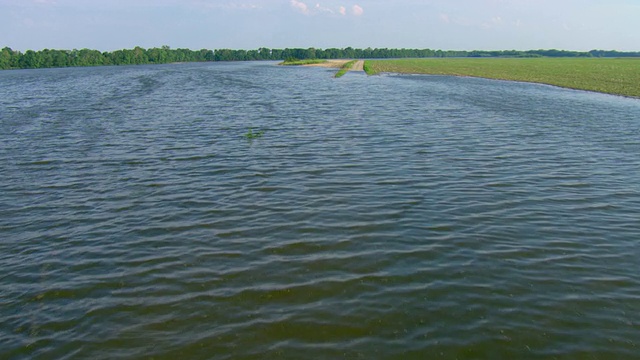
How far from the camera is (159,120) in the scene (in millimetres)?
29969

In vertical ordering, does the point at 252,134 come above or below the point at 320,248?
above

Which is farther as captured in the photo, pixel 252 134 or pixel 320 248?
pixel 252 134

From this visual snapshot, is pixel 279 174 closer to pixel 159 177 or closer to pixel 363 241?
pixel 159 177

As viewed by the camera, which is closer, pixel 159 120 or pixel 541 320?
pixel 541 320

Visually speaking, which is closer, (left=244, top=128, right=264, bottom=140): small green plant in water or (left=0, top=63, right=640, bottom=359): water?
(left=0, top=63, right=640, bottom=359): water

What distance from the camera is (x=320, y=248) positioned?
10.6 m

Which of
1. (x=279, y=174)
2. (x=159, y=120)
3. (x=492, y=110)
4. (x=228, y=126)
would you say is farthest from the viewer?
(x=492, y=110)

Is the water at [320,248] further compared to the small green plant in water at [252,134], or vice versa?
the small green plant in water at [252,134]

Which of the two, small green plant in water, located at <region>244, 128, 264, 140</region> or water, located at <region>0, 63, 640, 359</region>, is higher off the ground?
small green plant in water, located at <region>244, 128, 264, 140</region>

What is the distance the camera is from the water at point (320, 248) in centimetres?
751

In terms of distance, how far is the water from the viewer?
7.51m

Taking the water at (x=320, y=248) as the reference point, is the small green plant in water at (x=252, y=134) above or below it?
above

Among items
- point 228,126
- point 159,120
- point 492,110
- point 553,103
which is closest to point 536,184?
point 228,126

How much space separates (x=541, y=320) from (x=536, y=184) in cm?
877
